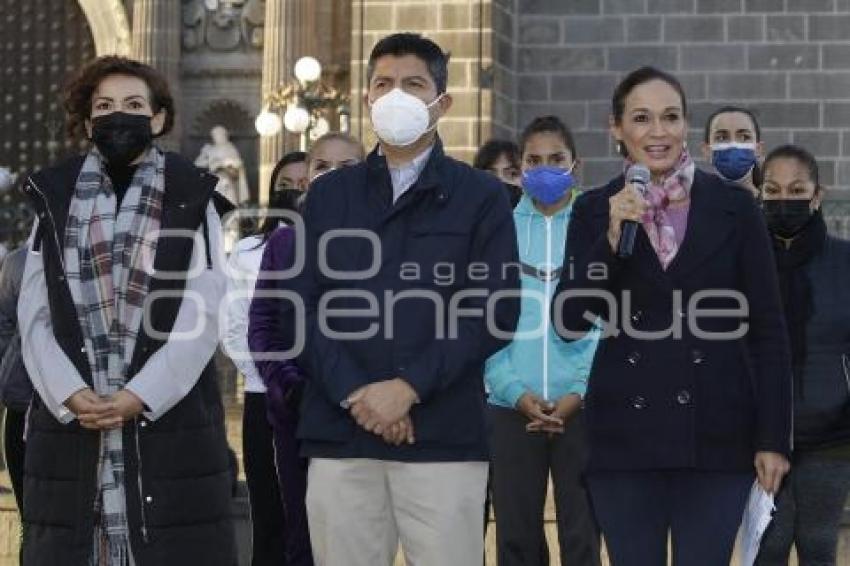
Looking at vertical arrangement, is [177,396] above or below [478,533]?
above

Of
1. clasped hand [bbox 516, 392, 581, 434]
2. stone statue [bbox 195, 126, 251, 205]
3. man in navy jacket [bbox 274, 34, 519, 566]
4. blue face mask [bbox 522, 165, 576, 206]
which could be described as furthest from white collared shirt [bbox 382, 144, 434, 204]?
stone statue [bbox 195, 126, 251, 205]

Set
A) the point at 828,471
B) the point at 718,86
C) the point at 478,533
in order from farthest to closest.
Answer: the point at 718,86
the point at 828,471
the point at 478,533

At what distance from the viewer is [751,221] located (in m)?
5.43

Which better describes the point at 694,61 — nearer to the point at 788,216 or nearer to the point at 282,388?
the point at 788,216

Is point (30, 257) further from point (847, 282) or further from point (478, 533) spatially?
point (847, 282)

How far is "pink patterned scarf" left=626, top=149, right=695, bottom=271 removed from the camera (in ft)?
17.6

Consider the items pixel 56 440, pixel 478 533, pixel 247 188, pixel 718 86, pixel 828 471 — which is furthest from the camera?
pixel 247 188

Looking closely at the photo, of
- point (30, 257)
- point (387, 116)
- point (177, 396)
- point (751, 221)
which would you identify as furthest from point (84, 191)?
point (751, 221)

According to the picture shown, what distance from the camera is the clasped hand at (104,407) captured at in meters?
5.63

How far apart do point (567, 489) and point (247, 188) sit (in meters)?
18.6

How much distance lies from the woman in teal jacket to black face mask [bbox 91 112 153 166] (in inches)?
68.0

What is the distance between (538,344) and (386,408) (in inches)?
80.5

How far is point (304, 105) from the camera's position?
1956 cm

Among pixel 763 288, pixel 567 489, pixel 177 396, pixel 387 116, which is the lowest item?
pixel 567 489
